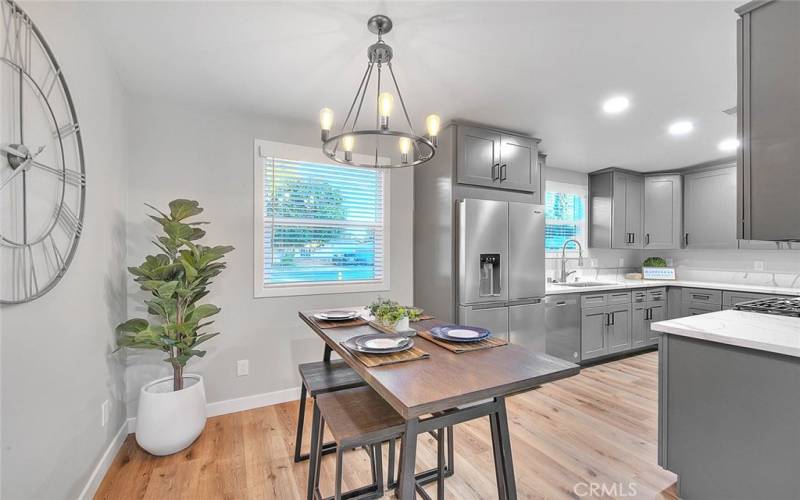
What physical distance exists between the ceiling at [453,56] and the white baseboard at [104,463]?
2.33 meters

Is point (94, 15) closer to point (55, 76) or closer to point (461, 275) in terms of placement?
point (55, 76)

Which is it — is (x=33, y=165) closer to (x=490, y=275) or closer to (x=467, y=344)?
(x=467, y=344)

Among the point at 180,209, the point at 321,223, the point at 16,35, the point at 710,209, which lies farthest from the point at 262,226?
the point at 710,209

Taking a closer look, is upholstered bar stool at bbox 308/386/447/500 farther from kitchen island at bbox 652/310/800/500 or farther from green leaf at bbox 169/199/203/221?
green leaf at bbox 169/199/203/221

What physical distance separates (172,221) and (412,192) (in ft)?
6.93

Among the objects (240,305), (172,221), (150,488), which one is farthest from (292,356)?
(172,221)

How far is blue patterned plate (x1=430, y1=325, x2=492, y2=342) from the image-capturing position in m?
1.56

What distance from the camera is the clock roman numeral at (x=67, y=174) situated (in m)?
1.30

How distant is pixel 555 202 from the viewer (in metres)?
4.63

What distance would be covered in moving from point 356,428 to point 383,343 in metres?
0.34

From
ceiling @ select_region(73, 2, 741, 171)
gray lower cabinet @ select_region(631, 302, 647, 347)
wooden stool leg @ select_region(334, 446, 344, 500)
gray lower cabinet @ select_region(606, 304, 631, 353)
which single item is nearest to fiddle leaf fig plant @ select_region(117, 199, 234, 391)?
ceiling @ select_region(73, 2, 741, 171)

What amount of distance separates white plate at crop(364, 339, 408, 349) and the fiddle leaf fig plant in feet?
4.05

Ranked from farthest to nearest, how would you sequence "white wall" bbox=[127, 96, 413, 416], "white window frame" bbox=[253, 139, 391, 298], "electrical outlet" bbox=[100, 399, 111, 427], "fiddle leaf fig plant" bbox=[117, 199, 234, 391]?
"white window frame" bbox=[253, 139, 391, 298], "white wall" bbox=[127, 96, 413, 416], "fiddle leaf fig plant" bbox=[117, 199, 234, 391], "electrical outlet" bbox=[100, 399, 111, 427]
